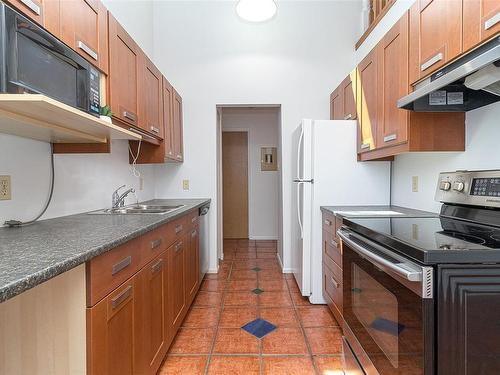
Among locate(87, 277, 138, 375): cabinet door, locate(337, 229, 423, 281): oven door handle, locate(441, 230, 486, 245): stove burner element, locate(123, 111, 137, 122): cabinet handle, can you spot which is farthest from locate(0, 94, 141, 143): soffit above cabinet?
locate(441, 230, 486, 245): stove burner element

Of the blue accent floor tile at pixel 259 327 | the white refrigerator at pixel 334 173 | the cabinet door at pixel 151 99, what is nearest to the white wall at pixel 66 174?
the cabinet door at pixel 151 99

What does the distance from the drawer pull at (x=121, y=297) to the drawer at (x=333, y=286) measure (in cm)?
143

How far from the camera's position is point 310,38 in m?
3.38

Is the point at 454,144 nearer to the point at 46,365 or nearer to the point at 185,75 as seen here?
the point at 46,365

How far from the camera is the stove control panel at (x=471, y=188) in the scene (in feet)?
4.41

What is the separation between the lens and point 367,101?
2285mm

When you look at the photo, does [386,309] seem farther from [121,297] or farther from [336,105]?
[336,105]

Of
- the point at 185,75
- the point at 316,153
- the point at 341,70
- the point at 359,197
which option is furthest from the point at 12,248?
the point at 341,70

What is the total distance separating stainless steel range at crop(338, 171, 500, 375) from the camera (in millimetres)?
856

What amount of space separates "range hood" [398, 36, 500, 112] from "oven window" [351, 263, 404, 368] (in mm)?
895

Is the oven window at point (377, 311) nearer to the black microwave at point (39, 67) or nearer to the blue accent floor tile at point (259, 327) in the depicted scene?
the blue accent floor tile at point (259, 327)

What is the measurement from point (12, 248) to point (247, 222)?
447 centimetres

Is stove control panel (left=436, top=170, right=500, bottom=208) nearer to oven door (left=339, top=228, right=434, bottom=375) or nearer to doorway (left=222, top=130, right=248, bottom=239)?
oven door (left=339, top=228, right=434, bottom=375)

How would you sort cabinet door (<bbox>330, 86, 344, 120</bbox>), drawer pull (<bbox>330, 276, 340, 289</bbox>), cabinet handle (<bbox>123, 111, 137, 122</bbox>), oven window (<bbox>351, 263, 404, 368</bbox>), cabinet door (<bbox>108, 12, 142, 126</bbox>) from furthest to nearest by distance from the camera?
cabinet door (<bbox>330, 86, 344, 120</bbox>) → drawer pull (<bbox>330, 276, 340, 289</bbox>) → cabinet handle (<bbox>123, 111, 137, 122</bbox>) → cabinet door (<bbox>108, 12, 142, 126</bbox>) → oven window (<bbox>351, 263, 404, 368</bbox>)
